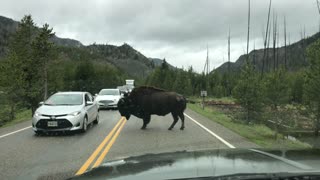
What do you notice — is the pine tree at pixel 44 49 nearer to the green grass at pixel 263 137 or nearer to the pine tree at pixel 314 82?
the pine tree at pixel 314 82

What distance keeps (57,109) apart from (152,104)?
3890 mm

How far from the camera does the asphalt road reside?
10452mm

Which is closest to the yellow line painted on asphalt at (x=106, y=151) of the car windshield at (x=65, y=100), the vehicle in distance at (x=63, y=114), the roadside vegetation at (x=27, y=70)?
the vehicle in distance at (x=63, y=114)

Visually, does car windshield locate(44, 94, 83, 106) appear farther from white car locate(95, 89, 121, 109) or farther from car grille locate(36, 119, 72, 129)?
white car locate(95, 89, 121, 109)

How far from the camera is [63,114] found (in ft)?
57.2

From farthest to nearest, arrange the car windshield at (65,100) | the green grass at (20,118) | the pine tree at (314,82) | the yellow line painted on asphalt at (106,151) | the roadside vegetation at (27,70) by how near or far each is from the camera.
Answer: the roadside vegetation at (27,70) < the pine tree at (314,82) < the green grass at (20,118) < the car windshield at (65,100) < the yellow line painted on asphalt at (106,151)

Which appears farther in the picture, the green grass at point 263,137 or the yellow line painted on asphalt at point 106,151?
the green grass at point 263,137

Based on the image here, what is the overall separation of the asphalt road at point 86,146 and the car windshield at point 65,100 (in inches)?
53.0

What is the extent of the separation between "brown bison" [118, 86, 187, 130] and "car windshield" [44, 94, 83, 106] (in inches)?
75.0

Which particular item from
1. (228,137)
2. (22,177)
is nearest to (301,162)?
(22,177)

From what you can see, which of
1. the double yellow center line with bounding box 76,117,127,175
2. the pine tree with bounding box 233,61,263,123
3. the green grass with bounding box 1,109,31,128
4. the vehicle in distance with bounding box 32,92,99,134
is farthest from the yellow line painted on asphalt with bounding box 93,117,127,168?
the pine tree with bounding box 233,61,263,123

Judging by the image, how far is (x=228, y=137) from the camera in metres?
17.0

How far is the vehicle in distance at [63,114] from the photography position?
17188 millimetres

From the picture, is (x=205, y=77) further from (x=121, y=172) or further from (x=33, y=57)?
(x=121, y=172)
